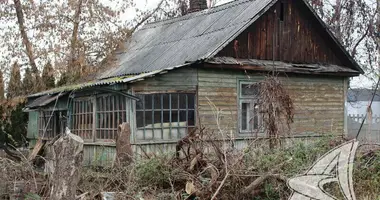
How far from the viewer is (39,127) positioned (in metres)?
17.7

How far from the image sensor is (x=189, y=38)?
14.9 metres

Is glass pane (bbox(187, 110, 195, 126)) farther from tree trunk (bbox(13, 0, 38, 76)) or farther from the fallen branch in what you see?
tree trunk (bbox(13, 0, 38, 76))

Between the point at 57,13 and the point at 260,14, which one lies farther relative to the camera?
the point at 57,13

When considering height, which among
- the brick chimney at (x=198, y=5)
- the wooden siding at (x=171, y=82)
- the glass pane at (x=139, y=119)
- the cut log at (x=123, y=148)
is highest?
the brick chimney at (x=198, y=5)

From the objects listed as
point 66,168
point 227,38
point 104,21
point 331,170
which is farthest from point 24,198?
point 104,21

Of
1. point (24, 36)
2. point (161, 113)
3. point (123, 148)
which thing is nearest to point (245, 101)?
point (161, 113)

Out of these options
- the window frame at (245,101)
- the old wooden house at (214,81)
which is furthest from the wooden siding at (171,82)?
the window frame at (245,101)

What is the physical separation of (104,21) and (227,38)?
784cm

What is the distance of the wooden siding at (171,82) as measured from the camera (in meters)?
11.9

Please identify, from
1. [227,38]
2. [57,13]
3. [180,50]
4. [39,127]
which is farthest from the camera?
[57,13]

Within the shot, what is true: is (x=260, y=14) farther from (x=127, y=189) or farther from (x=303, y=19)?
(x=127, y=189)

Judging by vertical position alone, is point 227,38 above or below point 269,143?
above

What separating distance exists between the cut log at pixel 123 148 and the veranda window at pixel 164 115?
3.10m

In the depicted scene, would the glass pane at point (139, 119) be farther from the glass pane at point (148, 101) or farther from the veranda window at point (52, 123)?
the veranda window at point (52, 123)
